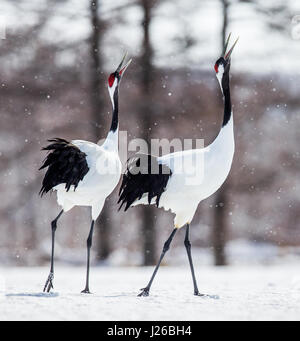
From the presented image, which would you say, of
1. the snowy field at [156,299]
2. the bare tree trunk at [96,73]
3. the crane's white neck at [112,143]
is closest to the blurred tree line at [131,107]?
the bare tree trunk at [96,73]

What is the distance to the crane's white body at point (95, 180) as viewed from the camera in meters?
6.59

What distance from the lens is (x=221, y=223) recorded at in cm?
1186

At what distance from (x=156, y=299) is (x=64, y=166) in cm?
167

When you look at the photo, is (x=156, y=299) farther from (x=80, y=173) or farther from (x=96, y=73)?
(x=96, y=73)

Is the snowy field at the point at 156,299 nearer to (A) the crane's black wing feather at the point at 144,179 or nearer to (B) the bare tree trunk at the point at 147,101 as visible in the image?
(A) the crane's black wing feather at the point at 144,179

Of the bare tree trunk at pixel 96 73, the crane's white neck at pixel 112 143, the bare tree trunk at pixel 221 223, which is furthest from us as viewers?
the bare tree trunk at pixel 96 73

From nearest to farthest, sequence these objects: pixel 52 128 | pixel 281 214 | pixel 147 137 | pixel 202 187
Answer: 1. pixel 202 187
2. pixel 147 137
3. pixel 52 128
4. pixel 281 214

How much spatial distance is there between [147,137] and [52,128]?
2126mm

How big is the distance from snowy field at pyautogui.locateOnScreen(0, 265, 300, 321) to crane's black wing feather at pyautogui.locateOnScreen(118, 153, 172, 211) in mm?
1020

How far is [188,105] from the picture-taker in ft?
39.3
